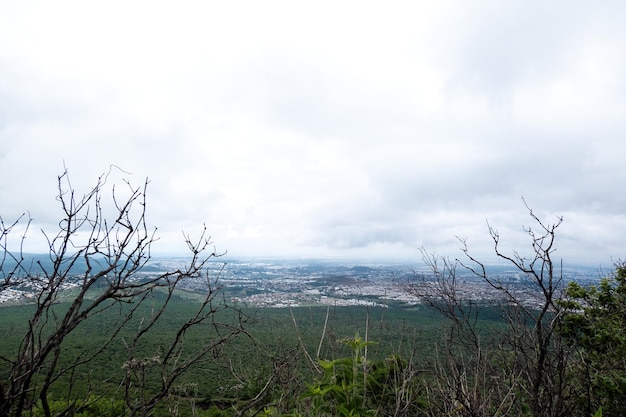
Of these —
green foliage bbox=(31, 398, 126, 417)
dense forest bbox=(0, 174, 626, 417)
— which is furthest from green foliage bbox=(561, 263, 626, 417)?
green foliage bbox=(31, 398, 126, 417)

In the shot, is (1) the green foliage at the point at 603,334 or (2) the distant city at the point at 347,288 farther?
(1) the green foliage at the point at 603,334

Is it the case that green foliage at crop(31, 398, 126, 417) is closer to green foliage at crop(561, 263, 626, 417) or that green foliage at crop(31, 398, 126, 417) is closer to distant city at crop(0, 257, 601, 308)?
distant city at crop(0, 257, 601, 308)

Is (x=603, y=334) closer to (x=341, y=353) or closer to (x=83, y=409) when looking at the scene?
(x=341, y=353)

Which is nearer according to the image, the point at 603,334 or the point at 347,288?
the point at 603,334

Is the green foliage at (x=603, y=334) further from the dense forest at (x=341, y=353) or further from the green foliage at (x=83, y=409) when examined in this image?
the green foliage at (x=83, y=409)

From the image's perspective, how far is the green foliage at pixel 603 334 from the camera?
5230 millimetres

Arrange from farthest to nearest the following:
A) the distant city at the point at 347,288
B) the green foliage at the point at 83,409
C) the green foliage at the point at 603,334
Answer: the green foliage at the point at 603,334, the distant city at the point at 347,288, the green foliage at the point at 83,409

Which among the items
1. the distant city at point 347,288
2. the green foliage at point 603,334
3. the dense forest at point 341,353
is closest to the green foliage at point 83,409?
the dense forest at point 341,353

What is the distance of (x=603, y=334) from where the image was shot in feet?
24.4

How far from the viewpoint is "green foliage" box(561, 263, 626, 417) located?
17.2 feet

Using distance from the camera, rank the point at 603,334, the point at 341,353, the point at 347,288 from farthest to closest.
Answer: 1. the point at 347,288
2. the point at 603,334
3. the point at 341,353

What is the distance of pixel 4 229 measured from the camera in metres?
2.53

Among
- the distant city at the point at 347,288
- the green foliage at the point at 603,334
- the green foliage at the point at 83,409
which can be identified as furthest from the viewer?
the green foliage at the point at 603,334

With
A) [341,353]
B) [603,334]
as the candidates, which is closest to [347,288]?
[603,334]
